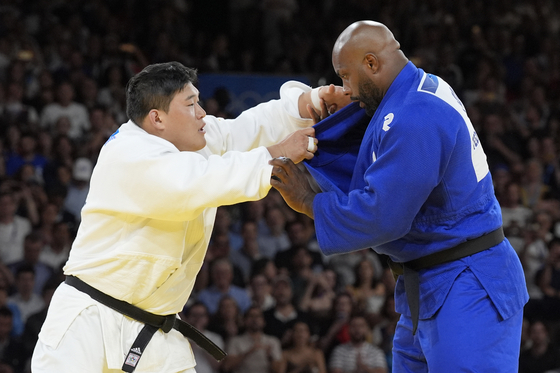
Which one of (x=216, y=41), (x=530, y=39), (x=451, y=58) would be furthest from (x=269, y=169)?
(x=530, y=39)

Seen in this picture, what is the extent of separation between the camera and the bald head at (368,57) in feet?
9.43

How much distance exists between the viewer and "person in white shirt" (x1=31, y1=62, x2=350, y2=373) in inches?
110

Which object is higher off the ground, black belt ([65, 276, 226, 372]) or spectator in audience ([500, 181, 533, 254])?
black belt ([65, 276, 226, 372])

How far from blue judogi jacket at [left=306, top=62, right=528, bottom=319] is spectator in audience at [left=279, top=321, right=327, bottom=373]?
345 centimetres

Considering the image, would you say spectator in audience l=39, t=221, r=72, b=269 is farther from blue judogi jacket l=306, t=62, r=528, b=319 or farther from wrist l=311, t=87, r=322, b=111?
blue judogi jacket l=306, t=62, r=528, b=319

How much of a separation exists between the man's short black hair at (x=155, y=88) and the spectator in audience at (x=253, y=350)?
3592 millimetres

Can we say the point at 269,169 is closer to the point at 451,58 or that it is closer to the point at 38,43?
the point at 38,43

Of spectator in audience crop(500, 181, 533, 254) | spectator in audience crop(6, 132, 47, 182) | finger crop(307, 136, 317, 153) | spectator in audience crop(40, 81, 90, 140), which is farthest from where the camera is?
spectator in audience crop(500, 181, 533, 254)

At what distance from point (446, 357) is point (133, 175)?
146 cm

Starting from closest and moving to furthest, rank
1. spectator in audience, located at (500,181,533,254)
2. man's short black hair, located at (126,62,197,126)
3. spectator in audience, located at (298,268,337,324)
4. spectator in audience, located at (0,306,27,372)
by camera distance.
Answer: man's short black hair, located at (126,62,197,126) → spectator in audience, located at (0,306,27,372) → spectator in audience, located at (298,268,337,324) → spectator in audience, located at (500,181,533,254)

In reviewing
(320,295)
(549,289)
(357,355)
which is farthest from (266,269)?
(549,289)

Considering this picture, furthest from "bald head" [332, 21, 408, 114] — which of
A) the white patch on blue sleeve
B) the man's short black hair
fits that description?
the man's short black hair

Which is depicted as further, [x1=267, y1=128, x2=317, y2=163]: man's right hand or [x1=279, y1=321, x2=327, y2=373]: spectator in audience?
[x1=279, y1=321, x2=327, y2=373]: spectator in audience

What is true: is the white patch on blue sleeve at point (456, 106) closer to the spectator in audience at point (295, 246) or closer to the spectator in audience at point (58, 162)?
the spectator in audience at point (295, 246)
